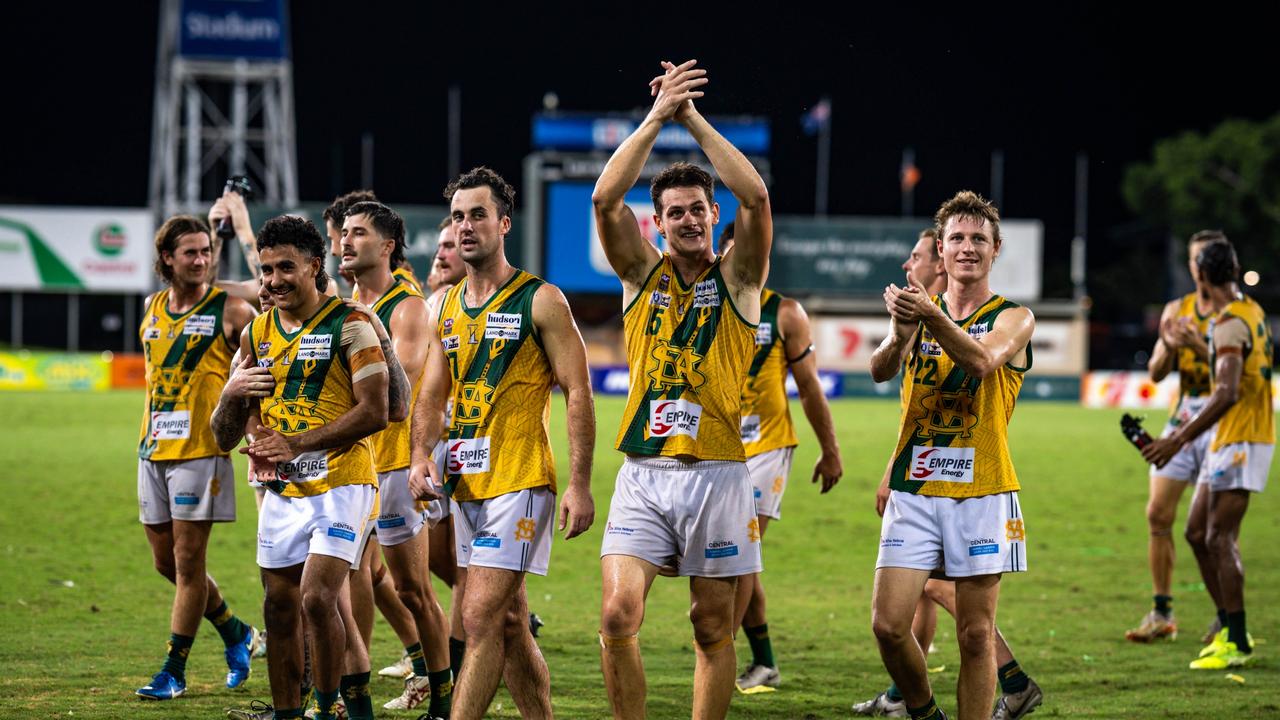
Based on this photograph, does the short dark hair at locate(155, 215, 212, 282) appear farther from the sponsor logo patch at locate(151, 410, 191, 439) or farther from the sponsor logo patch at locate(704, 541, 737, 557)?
the sponsor logo patch at locate(704, 541, 737, 557)

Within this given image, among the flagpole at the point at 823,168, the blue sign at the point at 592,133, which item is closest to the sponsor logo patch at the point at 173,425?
the blue sign at the point at 592,133

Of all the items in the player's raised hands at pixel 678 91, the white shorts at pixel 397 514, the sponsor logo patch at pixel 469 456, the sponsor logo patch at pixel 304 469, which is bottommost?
the white shorts at pixel 397 514

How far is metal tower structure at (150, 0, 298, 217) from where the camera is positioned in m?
52.8

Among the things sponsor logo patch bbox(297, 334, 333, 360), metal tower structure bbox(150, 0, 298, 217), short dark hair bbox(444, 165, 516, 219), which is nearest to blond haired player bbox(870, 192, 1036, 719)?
short dark hair bbox(444, 165, 516, 219)

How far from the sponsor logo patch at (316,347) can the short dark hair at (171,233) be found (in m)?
1.94

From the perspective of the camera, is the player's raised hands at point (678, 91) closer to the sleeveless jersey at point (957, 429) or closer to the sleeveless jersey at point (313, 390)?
the sleeveless jersey at point (957, 429)

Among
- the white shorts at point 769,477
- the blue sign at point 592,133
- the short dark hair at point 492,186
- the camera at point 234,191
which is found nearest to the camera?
the short dark hair at point 492,186

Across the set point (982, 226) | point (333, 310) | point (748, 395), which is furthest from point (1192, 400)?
point (333, 310)

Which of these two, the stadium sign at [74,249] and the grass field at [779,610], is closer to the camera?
the grass field at [779,610]

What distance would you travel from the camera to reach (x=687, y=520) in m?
5.94

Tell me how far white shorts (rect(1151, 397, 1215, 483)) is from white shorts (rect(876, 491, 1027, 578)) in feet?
12.5

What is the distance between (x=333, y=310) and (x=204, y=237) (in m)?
1.97

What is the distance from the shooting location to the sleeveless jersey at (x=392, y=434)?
7.42 meters

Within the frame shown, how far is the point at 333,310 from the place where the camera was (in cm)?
636
